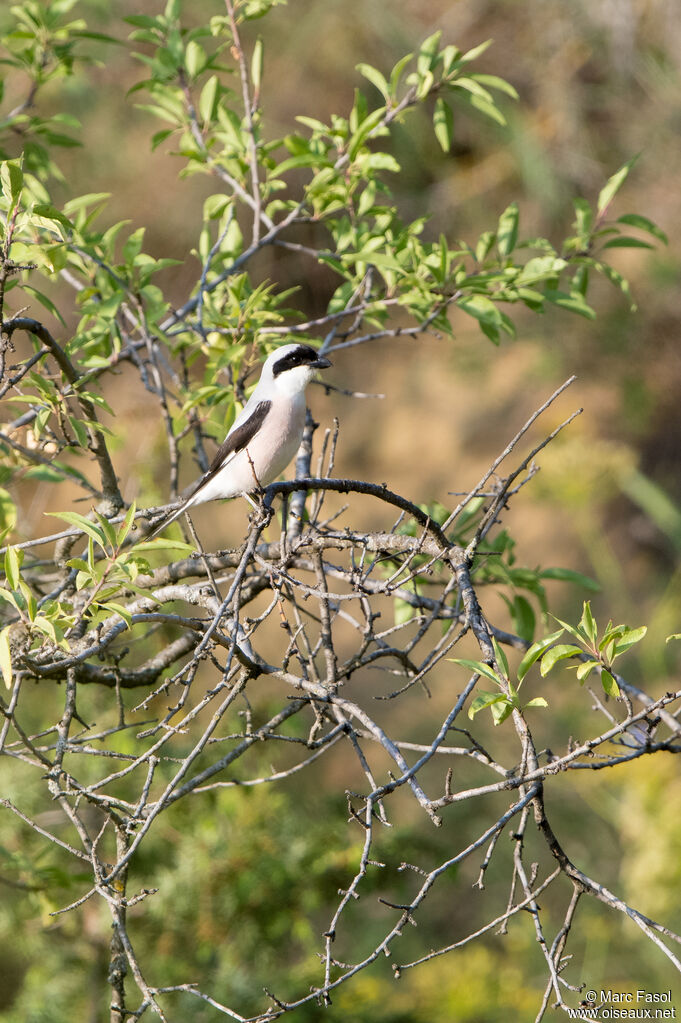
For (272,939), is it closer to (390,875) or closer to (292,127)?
(390,875)

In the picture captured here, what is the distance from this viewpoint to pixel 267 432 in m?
2.92

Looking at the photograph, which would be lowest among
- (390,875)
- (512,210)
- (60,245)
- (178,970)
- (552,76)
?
(178,970)

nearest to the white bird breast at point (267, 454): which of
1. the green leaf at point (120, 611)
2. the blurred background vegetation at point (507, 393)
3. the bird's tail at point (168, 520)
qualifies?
the bird's tail at point (168, 520)

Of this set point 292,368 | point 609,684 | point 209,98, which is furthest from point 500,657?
point 209,98

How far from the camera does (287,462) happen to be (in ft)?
9.64

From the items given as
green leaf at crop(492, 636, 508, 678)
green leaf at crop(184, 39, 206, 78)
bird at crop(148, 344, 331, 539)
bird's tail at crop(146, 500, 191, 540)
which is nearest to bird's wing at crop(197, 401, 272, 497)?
bird at crop(148, 344, 331, 539)

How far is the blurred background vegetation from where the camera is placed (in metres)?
3.84

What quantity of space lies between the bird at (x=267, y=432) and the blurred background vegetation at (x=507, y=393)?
88 cm

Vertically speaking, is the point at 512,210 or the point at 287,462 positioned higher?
the point at 512,210

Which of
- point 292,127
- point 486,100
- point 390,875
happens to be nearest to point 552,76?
point 292,127

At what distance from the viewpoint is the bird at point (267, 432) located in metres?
2.88

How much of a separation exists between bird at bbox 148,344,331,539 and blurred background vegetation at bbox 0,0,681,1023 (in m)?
0.88

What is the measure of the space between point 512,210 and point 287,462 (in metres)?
1.00

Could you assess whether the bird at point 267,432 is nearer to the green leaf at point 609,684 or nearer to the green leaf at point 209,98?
the green leaf at point 209,98
